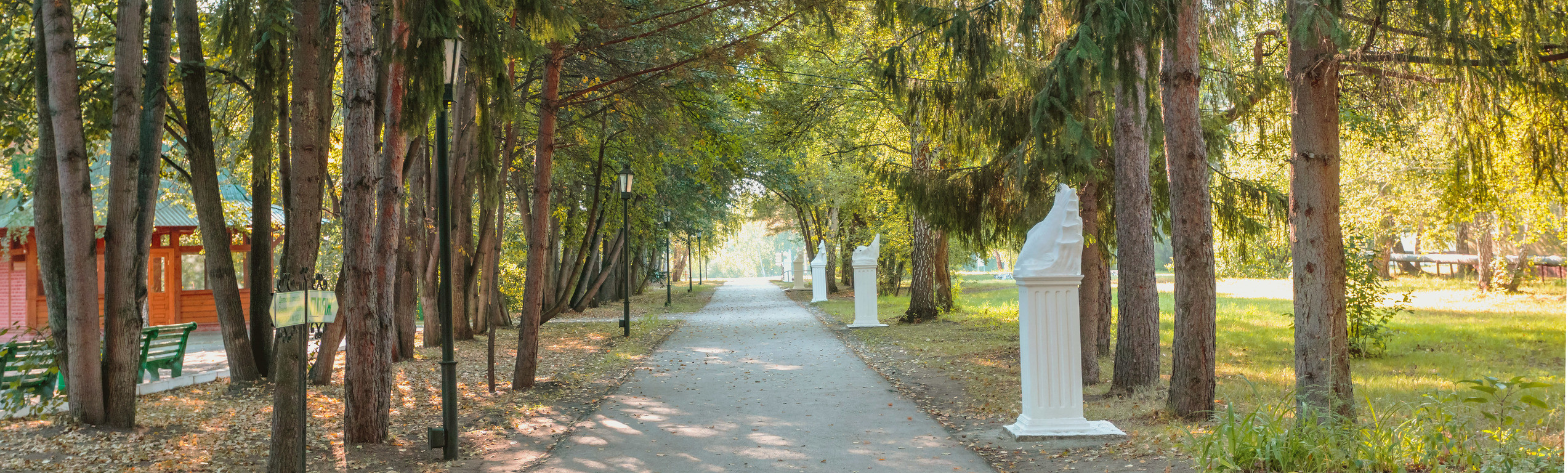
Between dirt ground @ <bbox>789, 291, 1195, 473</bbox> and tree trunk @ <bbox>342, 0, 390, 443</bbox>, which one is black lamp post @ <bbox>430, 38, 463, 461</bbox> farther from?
dirt ground @ <bbox>789, 291, 1195, 473</bbox>

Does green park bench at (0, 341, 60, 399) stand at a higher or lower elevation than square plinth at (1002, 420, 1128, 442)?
higher

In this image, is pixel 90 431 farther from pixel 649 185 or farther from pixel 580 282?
pixel 580 282

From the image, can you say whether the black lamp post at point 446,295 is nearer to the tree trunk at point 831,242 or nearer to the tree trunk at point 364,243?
the tree trunk at point 364,243

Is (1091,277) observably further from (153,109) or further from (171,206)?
(171,206)

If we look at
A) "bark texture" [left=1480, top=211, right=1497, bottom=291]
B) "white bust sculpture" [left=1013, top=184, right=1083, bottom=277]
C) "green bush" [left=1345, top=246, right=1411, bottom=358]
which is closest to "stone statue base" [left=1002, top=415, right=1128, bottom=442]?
"white bust sculpture" [left=1013, top=184, right=1083, bottom=277]

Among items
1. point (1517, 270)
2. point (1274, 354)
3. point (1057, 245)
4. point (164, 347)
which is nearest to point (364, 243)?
point (1057, 245)

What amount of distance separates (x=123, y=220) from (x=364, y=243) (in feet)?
7.33

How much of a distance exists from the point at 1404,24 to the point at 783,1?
→ 5754mm

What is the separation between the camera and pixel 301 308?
5.04 metres

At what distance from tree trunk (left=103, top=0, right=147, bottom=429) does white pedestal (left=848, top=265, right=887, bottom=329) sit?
13405 mm

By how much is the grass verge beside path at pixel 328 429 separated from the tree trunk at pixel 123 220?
1.09 ft

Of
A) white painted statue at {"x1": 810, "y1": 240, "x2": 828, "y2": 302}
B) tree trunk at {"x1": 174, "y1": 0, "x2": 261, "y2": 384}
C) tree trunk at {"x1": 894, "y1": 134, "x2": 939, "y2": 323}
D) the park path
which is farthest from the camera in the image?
white painted statue at {"x1": 810, "y1": 240, "x2": 828, "y2": 302}

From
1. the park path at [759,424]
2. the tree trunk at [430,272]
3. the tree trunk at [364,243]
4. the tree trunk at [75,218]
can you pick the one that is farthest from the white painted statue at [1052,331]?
the tree trunk at [430,272]

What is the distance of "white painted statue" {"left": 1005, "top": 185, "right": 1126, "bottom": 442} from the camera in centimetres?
713
